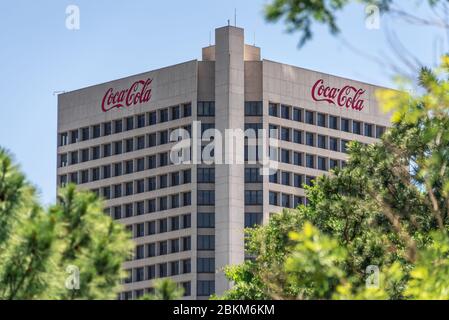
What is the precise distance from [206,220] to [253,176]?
274 inches

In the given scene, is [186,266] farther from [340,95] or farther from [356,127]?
[340,95]

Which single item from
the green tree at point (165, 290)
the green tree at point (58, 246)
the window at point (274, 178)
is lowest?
the green tree at point (165, 290)

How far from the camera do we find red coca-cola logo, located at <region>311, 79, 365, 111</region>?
513ft

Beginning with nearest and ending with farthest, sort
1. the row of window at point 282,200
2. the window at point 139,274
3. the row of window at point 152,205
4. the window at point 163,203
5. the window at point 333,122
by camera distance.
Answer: the row of window at point 282,200 < the window at point 139,274 < the row of window at point 152,205 < the window at point 163,203 < the window at point 333,122

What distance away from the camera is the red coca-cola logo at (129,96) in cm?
15675

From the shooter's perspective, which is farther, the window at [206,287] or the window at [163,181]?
the window at [163,181]

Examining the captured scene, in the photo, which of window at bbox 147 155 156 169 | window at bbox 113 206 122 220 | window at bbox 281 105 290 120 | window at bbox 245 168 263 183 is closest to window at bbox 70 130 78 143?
window at bbox 113 206 122 220

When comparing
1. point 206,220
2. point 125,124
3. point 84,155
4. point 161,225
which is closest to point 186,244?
point 206,220

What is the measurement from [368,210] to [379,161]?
316 centimetres

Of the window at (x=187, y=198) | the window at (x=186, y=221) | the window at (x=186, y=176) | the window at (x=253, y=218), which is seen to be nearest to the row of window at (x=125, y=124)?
the window at (x=186, y=176)

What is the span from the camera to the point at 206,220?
149750mm

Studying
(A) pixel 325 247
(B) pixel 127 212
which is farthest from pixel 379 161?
(B) pixel 127 212

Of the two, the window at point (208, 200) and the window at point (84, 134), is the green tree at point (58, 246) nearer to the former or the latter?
the window at point (208, 200)

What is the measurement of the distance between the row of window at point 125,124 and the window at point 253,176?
9.08 meters
